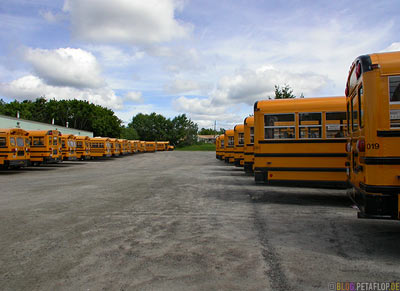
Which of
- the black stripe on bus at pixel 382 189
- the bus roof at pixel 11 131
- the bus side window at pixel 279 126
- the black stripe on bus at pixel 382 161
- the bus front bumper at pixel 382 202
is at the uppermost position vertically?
the bus roof at pixel 11 131

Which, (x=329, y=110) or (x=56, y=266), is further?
(x=329, y=110)

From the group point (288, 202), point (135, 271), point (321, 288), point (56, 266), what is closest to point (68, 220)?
point (56, 266)

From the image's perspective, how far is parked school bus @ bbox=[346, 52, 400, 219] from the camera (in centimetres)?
445

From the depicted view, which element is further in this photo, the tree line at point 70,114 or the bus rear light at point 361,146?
the tree line at point 70,114

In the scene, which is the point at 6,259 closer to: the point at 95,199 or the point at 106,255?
the point at 106,255

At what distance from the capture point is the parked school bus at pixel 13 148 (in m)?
17.0

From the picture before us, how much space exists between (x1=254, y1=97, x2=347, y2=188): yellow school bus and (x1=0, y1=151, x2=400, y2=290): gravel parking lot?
0.73 metres

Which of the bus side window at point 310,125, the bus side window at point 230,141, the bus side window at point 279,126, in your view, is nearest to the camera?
the bus side window at point 310,125

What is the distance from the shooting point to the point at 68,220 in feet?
20.9

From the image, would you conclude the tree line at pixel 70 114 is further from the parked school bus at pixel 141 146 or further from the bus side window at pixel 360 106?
the bus side window at pixel 360 106

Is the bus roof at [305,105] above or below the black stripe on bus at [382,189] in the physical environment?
above

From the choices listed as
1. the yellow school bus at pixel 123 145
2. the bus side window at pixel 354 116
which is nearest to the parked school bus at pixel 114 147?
the yellow school bus at pixel 123 145

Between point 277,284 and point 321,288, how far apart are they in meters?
0.48

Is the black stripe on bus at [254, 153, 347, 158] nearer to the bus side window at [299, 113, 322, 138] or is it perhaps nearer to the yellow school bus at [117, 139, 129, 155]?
the bus side window at [299, 113, 322, 138]
